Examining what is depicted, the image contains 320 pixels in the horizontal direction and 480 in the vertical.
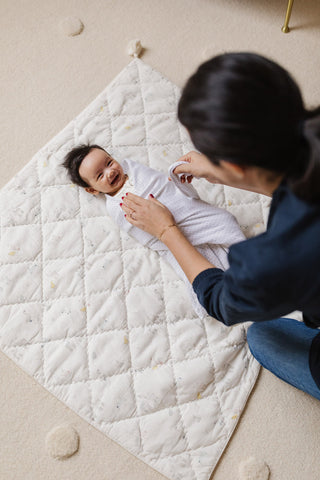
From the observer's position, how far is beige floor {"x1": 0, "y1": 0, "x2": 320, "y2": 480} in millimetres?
1116

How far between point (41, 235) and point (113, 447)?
0.60 meters

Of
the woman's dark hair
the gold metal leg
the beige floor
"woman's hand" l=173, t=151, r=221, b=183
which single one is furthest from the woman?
the gold metal leg

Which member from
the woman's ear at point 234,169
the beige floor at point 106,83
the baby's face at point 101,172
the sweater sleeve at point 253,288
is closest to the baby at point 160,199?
the baby's face at point 101,172

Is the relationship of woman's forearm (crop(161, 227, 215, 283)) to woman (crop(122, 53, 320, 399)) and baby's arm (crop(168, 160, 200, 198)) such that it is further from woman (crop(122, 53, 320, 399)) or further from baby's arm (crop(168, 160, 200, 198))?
woman (crop(122, 53, 320, 399))

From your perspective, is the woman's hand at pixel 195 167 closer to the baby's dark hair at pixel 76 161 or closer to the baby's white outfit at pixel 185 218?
the baby's white outfit at pixel 185 218

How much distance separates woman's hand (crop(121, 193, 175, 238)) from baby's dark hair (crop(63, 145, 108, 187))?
17 cm

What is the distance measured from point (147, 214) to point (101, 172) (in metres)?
0.20

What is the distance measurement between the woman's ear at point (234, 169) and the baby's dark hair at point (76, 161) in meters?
0.67

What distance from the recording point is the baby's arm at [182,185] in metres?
1.16

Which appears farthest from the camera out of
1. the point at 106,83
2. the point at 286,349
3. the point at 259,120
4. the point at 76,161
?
the point at 106,83

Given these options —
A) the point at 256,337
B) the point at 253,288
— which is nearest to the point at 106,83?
the point at 256,337

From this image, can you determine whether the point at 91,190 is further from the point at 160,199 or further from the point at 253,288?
the point at 253,288

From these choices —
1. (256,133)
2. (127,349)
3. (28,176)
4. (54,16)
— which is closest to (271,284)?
(256,133)

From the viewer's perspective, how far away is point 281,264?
645 millimetres
